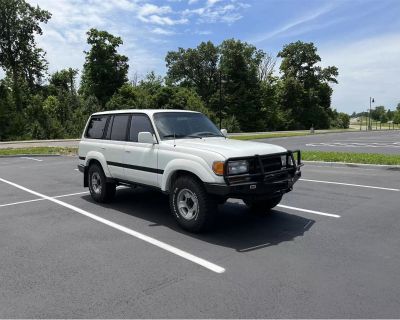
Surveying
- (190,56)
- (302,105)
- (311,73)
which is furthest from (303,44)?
(190,56)

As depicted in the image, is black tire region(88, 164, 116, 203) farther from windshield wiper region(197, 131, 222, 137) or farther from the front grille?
the front grille

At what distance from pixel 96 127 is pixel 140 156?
200 cm

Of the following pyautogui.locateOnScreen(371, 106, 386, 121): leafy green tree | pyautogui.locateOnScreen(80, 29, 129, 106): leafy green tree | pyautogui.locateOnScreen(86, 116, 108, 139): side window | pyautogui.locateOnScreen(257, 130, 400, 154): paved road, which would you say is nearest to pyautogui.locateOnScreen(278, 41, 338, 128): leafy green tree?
pyautogui.locateOnScreen(80, 29, 129, 106): leafy green tree

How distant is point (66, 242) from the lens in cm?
555

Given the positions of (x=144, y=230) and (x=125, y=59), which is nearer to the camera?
(x=144, y=230)

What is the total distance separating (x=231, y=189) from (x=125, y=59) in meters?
54.4

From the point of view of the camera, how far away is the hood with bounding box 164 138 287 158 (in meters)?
5.61

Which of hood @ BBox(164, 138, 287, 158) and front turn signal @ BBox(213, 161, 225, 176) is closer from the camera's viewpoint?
front turn signal @ BBox(213, 161, 225, 176)

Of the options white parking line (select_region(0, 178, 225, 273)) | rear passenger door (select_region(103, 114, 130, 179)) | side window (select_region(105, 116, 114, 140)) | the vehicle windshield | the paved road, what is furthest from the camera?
the paved road

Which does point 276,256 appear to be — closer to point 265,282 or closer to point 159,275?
point 265,282

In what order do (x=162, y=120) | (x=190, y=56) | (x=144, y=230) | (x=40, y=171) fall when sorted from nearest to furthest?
(x=144, y=230)
(x=162, y=120)
(x=40, y=171)
(x=190, y=56)

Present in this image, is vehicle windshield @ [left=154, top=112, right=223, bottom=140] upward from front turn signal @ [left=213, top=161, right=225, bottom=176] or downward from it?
upward

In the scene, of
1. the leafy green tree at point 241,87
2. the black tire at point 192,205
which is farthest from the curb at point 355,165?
the leafy green tree at point 241,87

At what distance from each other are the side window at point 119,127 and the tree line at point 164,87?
31.8 metres
